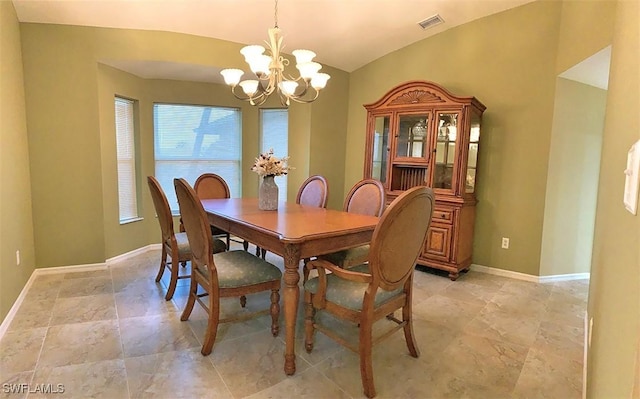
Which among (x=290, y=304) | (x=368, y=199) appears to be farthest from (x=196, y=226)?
(x=368, y=199)

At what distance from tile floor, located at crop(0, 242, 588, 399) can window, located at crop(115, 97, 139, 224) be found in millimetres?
1347

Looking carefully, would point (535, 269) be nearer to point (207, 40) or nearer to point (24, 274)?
point (207, 40)

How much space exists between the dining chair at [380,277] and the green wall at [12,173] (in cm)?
232

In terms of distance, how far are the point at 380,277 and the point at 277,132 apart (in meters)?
3.76

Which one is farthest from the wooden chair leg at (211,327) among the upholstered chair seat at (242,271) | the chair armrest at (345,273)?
the chair armrest at (345,273)

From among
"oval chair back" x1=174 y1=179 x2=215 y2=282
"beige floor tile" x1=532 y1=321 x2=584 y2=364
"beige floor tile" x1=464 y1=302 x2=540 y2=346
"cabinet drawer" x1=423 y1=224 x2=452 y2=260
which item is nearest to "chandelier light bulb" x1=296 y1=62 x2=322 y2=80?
"oval chair back" x1=174 y1=179 x2=215 y2=282

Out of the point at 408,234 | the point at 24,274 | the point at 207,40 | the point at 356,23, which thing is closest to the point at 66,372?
the point at 24,274

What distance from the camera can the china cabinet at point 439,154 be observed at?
3623 mm

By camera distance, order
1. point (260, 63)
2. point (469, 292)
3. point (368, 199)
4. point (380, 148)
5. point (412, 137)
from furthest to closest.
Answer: point (380, 148)
point (412, 137)
point (469, 292)
point (368, 199)
point (260, 63)

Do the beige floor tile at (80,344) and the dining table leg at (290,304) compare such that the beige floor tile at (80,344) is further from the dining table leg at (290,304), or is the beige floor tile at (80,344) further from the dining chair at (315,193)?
the dining chair at (315,193)

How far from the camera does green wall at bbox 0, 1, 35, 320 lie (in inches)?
103

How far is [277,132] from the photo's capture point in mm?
5195

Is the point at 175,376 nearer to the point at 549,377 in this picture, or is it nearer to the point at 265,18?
the point at 549,377

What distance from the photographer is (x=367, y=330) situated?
1.87 metres
